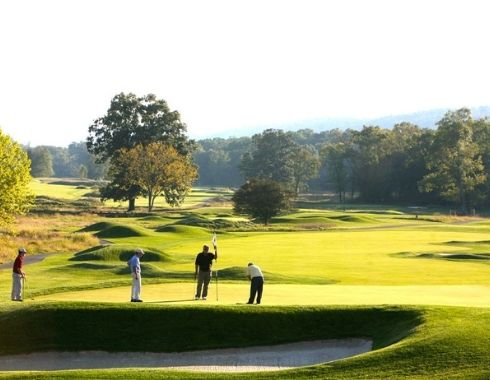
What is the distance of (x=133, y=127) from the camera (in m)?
130

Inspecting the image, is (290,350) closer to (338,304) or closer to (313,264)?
(338,304)

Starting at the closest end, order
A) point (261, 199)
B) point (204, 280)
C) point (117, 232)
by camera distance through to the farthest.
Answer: point (204, 280)
point (117, 232)
point (261, 199)

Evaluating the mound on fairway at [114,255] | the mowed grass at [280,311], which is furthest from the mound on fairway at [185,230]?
the mound on fairway at [114,255]

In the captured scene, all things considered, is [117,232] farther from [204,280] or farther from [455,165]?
[455,165]

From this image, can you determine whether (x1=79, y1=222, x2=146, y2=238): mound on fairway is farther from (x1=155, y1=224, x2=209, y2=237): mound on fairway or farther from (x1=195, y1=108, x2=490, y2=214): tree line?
(x1=195, y1=108, x2=490, y2=214): tree line

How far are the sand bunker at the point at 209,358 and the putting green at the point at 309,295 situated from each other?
350 centimetres

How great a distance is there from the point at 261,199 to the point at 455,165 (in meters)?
56.2

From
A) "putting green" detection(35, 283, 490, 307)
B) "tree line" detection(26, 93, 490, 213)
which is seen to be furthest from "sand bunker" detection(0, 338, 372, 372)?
"tree line" detection(26, 93, 490, 213)

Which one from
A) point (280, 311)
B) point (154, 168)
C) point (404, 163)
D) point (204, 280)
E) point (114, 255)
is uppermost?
point (404, 163)

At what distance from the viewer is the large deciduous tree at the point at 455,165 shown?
138 meters

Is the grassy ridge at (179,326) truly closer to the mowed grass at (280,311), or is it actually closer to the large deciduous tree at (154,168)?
the mowed grass at (280,311)

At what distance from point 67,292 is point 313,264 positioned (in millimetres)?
20183

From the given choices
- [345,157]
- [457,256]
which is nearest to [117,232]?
[457,256]

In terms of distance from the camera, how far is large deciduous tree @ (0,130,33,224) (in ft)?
193
